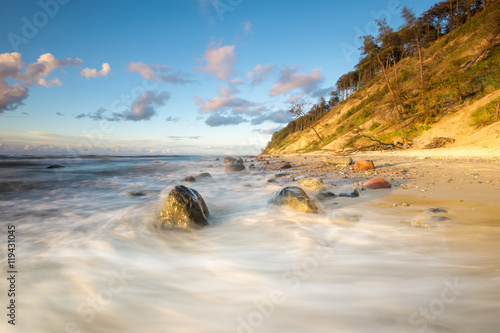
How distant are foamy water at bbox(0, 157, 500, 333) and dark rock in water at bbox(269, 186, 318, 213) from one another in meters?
0.20

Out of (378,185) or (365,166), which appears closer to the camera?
(378,185)

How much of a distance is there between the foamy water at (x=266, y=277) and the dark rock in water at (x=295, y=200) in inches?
7.8

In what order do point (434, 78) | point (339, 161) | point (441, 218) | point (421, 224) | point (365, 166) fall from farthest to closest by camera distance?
point (434, 78), point (339, 161), point (365, 166), point (441, 218), point (421, 224)

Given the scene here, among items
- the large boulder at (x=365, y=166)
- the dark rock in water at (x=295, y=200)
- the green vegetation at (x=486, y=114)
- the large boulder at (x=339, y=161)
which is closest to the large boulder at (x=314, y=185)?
the dark rock in water at (x=295, y=200)

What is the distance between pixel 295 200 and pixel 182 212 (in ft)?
6.52

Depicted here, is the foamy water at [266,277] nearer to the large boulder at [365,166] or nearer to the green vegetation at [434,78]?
the large boulder at [365,166]

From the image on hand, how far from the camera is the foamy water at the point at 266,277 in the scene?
1.37 metres

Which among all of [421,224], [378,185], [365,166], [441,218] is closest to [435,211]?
[441,218]

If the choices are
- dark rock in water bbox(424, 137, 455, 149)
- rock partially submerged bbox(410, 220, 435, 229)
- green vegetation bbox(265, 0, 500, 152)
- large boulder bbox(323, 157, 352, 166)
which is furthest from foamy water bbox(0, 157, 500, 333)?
green vegetation bbox(265, 0, 500, 152)

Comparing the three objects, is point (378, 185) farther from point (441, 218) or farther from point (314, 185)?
point (441, 218)

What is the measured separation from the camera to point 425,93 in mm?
18172

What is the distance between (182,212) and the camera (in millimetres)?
3484

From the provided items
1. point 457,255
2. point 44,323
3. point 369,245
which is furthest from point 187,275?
point 457,255

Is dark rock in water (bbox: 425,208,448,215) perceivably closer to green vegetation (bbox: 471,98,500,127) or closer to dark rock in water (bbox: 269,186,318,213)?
dark rock in water (bbox: 269,186,318,213)
